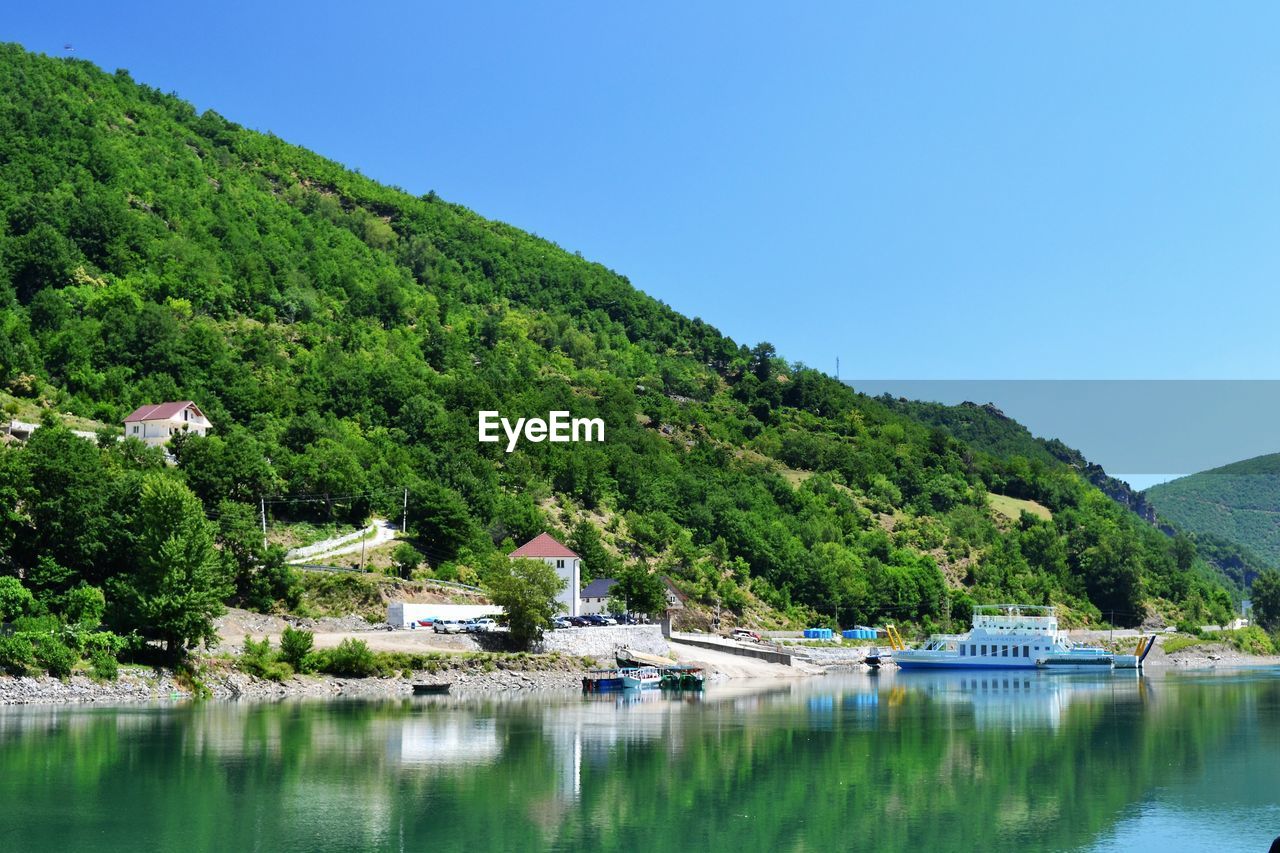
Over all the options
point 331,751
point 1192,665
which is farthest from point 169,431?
point 1192,665

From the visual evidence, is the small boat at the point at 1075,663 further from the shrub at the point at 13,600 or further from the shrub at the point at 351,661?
the shrub at the point at 13,600

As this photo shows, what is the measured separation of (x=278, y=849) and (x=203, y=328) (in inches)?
3943

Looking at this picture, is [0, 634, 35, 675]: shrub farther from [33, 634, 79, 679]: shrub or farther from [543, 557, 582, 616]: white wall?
[543, 557, 582, 616]: white wall

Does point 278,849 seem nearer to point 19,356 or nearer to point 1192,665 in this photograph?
point 19,356

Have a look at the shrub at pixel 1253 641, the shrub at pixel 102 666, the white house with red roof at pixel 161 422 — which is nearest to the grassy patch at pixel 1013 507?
the shrub at pixel 1253 641

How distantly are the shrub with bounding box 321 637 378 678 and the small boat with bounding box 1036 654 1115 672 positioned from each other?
215 ft

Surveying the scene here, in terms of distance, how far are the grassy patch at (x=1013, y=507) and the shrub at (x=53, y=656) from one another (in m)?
130

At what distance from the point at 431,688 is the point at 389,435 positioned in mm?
56875

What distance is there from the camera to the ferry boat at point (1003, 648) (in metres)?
110

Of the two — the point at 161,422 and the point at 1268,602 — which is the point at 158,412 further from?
the point at 1268,602

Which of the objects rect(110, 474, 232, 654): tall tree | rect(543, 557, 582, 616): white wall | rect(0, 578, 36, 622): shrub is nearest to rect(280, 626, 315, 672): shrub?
rect(110, 474, 232, 654): tall tree
